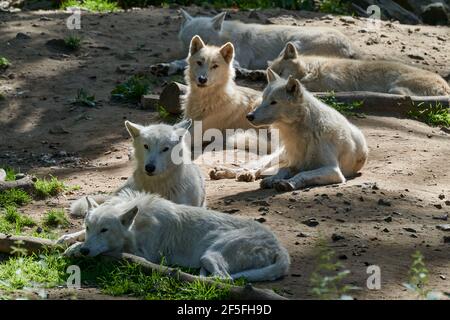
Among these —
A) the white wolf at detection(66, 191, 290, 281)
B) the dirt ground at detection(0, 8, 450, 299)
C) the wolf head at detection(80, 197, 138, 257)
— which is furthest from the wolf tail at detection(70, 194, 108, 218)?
the wolf head at detection(80, 197, 138, 257)

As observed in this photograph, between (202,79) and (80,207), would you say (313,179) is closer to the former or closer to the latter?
(80,207)

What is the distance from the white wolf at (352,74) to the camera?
12.7 metres

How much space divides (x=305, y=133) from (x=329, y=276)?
318 centimetres

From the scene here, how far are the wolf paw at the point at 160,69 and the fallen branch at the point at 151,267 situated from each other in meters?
6.73

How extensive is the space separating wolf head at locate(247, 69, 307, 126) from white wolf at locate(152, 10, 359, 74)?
18.4ft

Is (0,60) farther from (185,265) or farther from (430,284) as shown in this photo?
(430,284)

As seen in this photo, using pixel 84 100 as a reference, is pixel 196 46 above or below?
above

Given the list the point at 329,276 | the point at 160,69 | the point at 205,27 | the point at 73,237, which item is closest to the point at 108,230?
the point at 73,237

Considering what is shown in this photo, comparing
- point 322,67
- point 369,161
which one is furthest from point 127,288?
point 322,67

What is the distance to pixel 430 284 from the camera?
6.14 m

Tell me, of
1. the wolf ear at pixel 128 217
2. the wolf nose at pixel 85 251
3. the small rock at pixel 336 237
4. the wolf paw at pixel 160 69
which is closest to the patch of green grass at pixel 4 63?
the wolf paw at pixel 160 69

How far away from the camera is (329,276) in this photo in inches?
244

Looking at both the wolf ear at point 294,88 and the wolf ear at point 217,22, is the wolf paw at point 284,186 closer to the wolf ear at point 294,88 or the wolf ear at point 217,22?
the wolf ear at point 294,88
